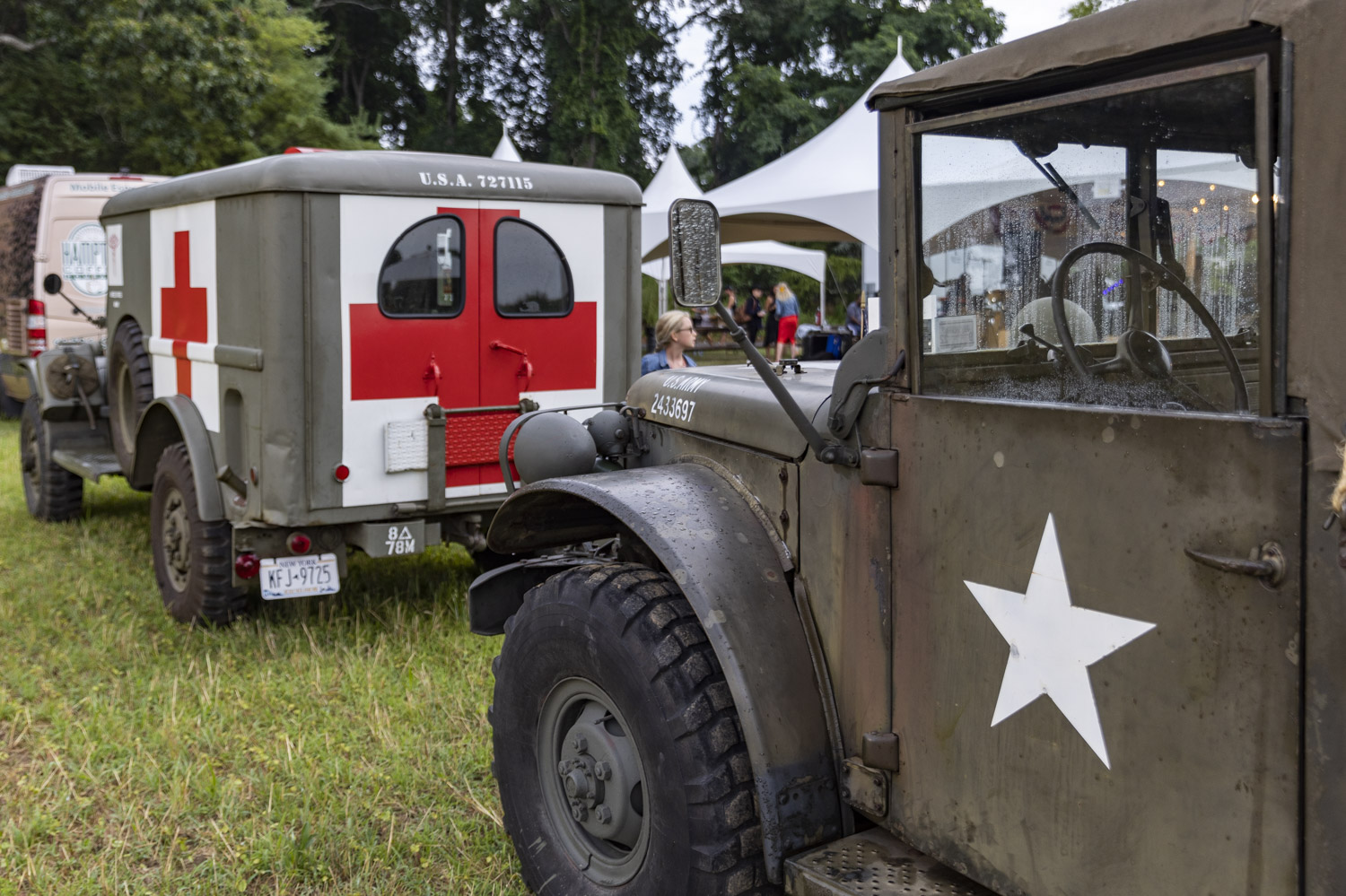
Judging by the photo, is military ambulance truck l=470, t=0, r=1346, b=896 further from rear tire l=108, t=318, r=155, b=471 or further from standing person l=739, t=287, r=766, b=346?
standing person l=739, t=287, r=766, b=346

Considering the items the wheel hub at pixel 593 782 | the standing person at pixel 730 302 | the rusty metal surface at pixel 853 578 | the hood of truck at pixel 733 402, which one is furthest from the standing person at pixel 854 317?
the rusty metal surface at pixel 853 578

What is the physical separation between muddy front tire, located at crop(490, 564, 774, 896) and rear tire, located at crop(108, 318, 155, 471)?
4377mm

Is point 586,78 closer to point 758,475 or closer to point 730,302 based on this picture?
point 730,302

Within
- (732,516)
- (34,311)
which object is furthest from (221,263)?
(34,311)

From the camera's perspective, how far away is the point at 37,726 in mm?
4652

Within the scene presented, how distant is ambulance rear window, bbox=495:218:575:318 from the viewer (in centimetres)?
584

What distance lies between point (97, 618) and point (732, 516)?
436 cm

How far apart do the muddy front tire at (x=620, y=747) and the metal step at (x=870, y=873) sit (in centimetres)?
18

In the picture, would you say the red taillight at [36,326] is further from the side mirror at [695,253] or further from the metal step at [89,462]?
the side mirror at [695,253]

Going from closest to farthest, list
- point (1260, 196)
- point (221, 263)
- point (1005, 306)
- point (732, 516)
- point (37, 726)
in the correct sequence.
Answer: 1. point (1260, 196)
2. point (1005, 306)
3. point (732, 516)
4. point (37, 726)
5. point (221, 263)

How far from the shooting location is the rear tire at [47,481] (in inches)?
324

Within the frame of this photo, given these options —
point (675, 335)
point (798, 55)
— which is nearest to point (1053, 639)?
point (675, 335)

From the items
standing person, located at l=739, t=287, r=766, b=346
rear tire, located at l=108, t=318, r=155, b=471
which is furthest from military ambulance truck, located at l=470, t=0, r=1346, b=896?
standing person, located at l=739, t=287, r=766, b=346

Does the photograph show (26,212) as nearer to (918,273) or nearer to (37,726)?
(37,726)
